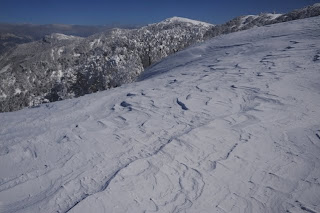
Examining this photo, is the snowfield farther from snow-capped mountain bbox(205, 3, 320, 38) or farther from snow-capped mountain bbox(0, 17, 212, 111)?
snow-capped mountain bbox(205, 3, 320, 38)

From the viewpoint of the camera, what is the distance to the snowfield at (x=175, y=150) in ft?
6.12

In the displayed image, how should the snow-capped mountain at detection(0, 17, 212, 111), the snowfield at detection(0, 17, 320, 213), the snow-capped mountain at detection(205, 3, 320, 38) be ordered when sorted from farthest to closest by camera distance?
1. the snow-capped mountain at detection(205, 3, 320, 38)
2. the snow-capped mountain at detection(0, 17, 212, 111)
3. the snowfield at detection(0, 17, 320, 213)

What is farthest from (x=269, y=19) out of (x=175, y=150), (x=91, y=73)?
(x=175, y=150)

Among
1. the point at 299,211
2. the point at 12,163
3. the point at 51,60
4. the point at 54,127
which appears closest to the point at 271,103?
the point at 299,211

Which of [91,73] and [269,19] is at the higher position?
[269,19]

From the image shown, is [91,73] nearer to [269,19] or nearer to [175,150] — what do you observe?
[175,150]

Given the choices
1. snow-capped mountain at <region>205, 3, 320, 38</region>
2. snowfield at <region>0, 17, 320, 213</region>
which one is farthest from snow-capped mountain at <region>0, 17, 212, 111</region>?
snowfield at <region>0, 17, 320, 213</region>

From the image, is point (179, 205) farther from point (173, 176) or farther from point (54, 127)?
point (54, 127)

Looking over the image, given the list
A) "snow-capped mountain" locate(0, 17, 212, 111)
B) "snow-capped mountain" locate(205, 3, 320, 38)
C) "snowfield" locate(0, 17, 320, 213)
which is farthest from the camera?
"snow-capped mountain" locate(205, 3, 320, 38)

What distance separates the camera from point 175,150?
2.46 metres

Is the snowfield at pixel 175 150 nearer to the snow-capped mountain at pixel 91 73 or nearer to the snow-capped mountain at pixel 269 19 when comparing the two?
the snow-capped mountain at pixel 91 73

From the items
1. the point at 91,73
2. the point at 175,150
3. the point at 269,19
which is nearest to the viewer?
the point at 175,150

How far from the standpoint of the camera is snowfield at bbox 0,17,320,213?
6.12 ft

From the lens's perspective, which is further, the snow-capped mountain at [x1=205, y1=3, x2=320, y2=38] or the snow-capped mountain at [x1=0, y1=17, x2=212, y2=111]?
the snow-capped mountain at [x1=205, y1=3, x2=320, y2=38]
